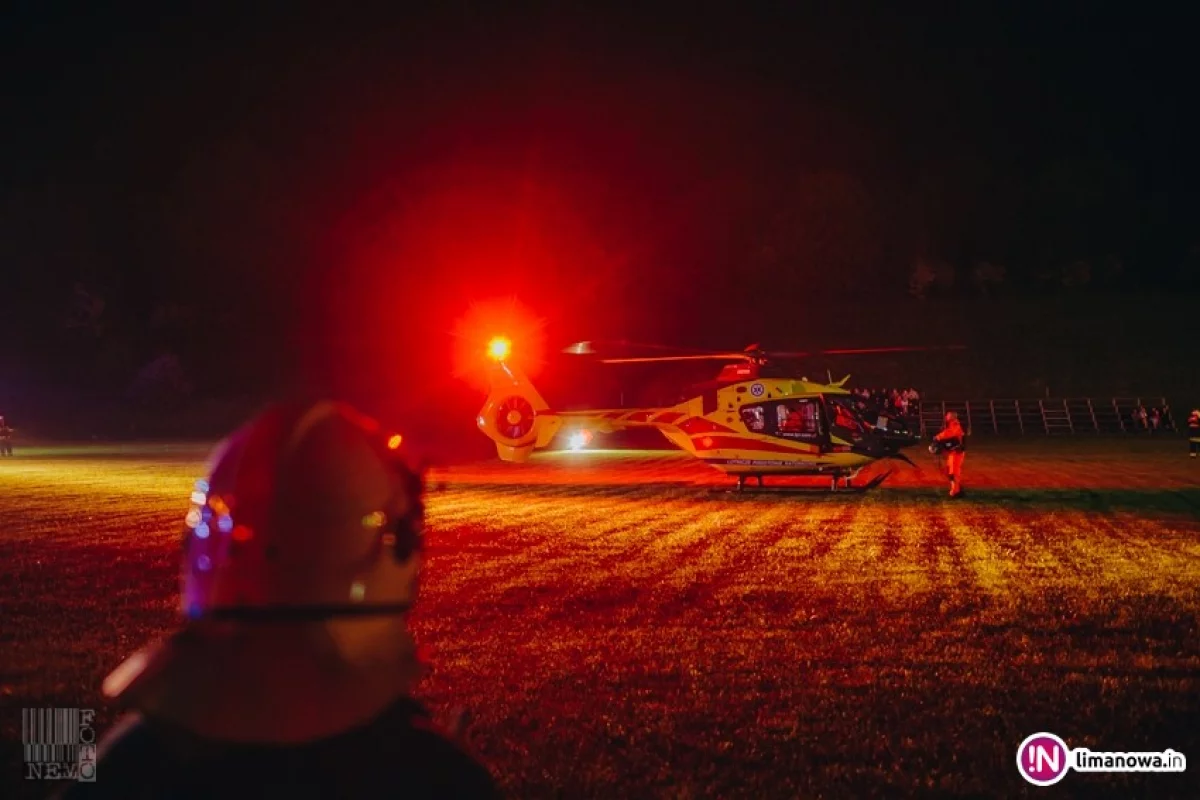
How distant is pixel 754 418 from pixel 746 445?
0.65m

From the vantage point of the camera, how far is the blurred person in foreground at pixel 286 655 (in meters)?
1.66

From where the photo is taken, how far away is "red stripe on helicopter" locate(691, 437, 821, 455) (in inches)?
766

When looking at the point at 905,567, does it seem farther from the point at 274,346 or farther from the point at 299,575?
the point at 274,346

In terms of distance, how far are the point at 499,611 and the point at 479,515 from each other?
764cm

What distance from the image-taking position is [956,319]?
61.7 m

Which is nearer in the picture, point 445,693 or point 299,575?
point 299,575

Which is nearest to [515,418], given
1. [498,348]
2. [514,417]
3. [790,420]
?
[514,417]

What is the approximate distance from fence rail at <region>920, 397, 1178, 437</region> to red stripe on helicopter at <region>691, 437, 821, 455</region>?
2773cm

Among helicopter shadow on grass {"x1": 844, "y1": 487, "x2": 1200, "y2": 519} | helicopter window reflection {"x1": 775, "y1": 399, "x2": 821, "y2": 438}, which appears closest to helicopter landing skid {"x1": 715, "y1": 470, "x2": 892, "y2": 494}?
helicopter shadow on grass {"x1": 844, "y1": 487, "x2": 1200, "y2": 519}

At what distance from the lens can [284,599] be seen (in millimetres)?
1730

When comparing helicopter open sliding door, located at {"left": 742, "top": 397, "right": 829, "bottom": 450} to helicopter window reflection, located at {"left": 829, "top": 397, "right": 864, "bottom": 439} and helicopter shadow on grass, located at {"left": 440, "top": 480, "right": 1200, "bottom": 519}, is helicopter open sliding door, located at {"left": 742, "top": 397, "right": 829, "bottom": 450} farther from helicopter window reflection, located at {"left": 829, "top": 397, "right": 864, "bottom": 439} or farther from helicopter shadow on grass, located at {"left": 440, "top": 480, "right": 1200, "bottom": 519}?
helicopter shadow on grass, located at {"left": 440, "top": 480, "right": 1200, "bottom": 519}

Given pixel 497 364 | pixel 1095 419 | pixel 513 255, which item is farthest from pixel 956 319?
pixel 497 364

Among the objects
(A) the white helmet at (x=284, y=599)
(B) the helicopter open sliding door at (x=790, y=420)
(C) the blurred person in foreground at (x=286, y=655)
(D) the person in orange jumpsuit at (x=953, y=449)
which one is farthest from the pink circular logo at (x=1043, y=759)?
(B) the helicopter open sliding door at (x=790, y=420)

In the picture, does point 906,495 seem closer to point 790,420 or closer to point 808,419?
point 808,419
